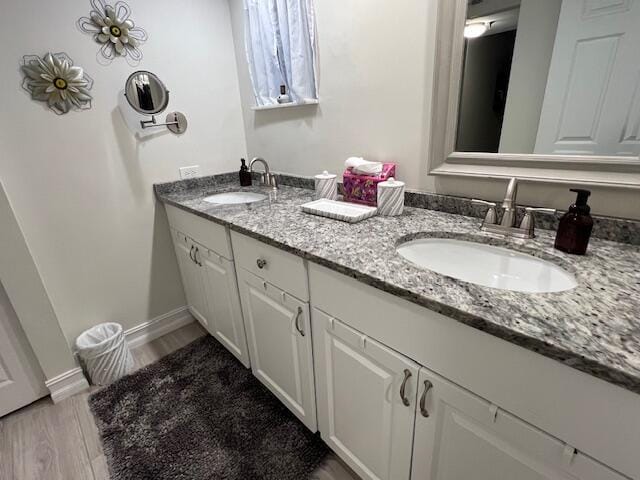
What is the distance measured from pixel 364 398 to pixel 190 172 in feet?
5.30

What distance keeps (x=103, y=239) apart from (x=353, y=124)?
1.45 meters

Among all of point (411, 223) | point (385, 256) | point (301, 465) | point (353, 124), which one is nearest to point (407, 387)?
point (385, 256)

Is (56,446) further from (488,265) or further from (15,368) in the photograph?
(488,265)

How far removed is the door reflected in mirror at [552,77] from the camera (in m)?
0.81

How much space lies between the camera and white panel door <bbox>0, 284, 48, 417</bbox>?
4.74ft

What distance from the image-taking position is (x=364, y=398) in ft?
3.04

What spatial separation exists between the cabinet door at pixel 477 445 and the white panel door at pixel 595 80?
767mm

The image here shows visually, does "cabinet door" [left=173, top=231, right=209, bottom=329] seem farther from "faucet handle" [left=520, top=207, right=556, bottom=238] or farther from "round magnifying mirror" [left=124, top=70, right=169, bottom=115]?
"faucet handle" [left=520, top=207, right=556, bottom=238]

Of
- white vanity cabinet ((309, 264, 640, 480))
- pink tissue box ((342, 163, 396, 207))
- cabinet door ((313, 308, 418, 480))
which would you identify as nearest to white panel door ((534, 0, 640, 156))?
pink tissue box ((342, 163, 396, 207))

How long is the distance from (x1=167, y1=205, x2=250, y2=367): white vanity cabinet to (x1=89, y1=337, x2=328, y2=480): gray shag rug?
180mm

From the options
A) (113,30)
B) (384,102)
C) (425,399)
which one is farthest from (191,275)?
(425,399)

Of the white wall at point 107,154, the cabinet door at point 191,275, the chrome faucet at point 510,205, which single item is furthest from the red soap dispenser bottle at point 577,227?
the white wall at point 107,154

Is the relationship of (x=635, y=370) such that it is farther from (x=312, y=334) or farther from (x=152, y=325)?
(x=152, y=325)

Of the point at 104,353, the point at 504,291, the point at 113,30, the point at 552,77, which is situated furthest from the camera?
the point at 104,353
